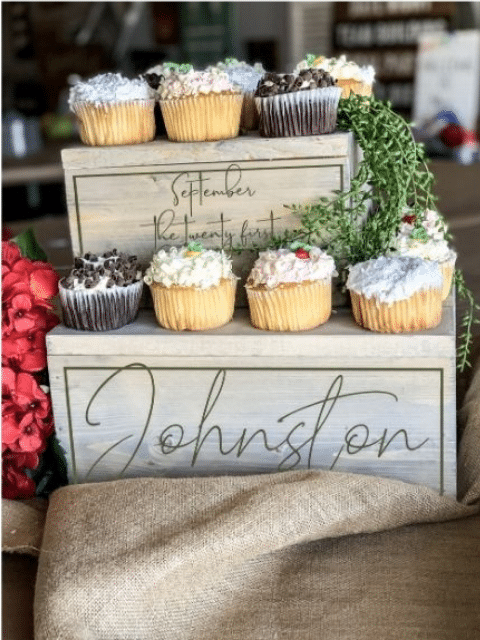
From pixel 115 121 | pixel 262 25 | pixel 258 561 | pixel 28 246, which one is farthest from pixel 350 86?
pixel 262 25

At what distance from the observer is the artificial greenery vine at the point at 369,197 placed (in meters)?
1.54

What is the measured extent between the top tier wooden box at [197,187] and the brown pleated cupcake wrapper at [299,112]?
3 cm

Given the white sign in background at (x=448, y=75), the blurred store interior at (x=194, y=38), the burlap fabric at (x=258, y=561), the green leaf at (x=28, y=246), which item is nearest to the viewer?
the burlap fabric at (x=258, y=561)

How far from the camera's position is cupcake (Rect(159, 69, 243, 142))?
1570mm

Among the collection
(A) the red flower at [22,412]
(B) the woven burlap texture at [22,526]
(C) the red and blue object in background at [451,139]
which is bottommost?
(B) the woven burlap texture at [22,526]

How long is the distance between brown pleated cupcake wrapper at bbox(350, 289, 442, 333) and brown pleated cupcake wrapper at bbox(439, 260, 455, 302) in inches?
5.9

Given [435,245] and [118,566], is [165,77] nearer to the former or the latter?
[435,245]

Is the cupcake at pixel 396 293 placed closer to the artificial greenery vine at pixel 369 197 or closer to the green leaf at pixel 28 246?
the artificial greenery vine at pixel 369 197

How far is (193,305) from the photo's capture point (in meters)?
1.52

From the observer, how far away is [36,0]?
28.0 ft

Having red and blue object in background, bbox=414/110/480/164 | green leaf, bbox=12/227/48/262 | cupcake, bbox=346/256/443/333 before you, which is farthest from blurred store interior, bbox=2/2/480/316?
cupcake, bbox=346/256/443/333

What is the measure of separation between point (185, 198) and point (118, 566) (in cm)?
69

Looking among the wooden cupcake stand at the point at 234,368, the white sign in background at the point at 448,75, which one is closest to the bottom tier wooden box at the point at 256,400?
the wooden cupcake stand at the point at 234,368

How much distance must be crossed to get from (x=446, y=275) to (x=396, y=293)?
246 millimetres
